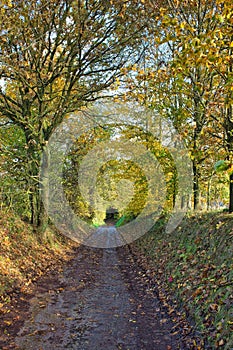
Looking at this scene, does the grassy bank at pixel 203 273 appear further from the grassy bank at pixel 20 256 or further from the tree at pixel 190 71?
the grassy bank at pixel 20 256

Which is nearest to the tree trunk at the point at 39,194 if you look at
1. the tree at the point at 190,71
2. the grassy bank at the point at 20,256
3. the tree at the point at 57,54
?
the tree at the point at 57,54

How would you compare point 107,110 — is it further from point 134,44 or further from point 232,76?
point 232,76

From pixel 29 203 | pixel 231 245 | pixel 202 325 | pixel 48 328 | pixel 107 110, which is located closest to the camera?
pixel 202 325

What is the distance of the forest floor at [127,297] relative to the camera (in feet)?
17.3

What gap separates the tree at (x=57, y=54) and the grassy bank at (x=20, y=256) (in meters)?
1.30

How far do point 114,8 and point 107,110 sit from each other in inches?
345

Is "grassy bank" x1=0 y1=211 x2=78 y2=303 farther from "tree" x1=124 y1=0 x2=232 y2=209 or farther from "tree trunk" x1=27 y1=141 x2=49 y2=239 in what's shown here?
"tree" x1=124 y1=0 x2=232 y2=209

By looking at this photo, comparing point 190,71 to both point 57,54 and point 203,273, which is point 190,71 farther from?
point 57,54

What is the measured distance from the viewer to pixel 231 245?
22.4ft

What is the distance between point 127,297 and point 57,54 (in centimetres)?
1113

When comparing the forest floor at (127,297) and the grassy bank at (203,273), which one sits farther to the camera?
the forest floor at (127,297)

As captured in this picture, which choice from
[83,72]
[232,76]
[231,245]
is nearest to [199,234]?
[231,245]

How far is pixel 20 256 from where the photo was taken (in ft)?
34.4

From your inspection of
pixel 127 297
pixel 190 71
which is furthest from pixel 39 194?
pixel 190 71
